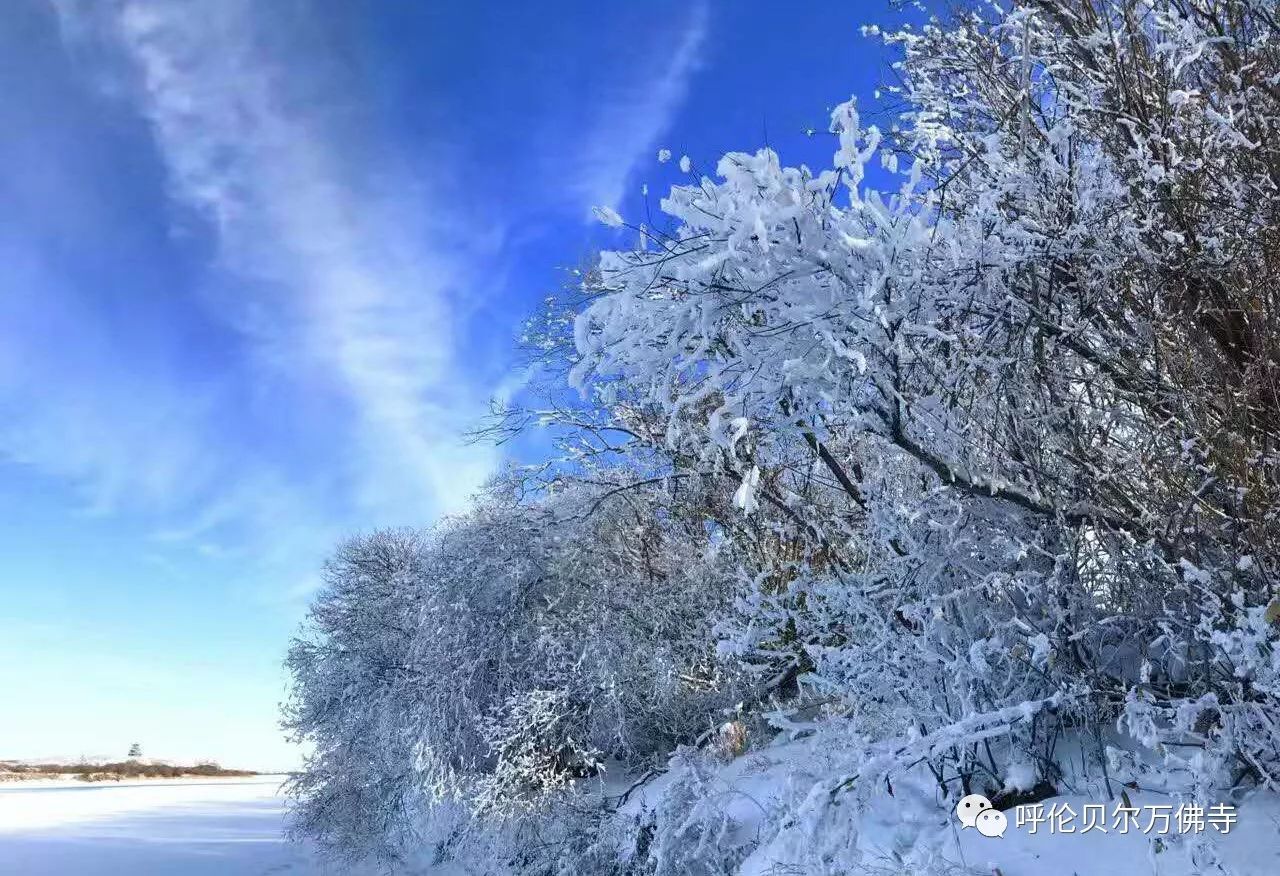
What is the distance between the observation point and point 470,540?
12234 mm

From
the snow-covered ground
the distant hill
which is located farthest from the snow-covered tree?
the distant hill

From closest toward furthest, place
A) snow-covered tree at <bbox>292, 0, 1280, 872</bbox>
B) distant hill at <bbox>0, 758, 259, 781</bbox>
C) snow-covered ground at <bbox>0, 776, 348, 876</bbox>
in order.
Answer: snow-covered tree at <bbox>292, 0, 1280, 872</bbox>, snow-covered ground at <bbox>0, 776, 348, 876</bbox>, distant hill at <bbox>0, 758, 259, 781</bbox>

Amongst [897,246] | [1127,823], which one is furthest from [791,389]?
[1127,823]

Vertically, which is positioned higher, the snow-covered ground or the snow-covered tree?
the snow-covered tree

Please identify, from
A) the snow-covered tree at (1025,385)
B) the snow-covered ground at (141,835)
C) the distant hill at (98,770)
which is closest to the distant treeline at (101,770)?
the distant hill at (98,770)

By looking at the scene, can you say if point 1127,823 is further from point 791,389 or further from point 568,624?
point 568,624

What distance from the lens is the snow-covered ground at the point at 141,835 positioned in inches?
409

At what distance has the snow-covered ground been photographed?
10.4 m

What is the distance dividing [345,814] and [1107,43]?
14445mm

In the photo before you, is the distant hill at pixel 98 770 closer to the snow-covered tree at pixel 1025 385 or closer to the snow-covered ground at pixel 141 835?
the snow-covered ground at pixel 141 835

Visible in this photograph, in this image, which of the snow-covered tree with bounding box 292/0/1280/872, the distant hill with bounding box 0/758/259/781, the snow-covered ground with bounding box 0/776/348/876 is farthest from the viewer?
the distant hill with bounding box 0/758/259/781

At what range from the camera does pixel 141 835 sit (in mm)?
12859

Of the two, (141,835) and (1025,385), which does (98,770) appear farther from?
(1025,385)

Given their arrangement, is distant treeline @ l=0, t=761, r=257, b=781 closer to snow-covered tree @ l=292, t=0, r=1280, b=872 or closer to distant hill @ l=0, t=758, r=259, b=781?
distant hill @ l=0, t=758, r=259, b=781
